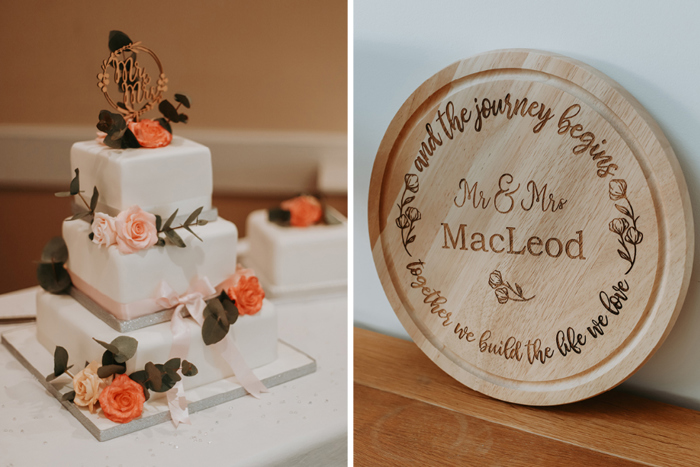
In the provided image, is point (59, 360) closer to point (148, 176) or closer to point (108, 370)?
point (108, 370)

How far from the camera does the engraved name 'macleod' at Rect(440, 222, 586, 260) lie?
2.09 feet

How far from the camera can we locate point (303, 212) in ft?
4.26

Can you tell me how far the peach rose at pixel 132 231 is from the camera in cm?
75

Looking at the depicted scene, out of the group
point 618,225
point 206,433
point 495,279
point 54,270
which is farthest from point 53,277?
point 618,225

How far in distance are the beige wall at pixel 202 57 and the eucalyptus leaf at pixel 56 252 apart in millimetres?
918

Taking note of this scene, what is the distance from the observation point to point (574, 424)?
2.13ft

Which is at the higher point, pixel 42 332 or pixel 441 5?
pixel 441 5

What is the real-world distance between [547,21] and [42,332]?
0.91m

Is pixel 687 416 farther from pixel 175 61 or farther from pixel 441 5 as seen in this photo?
pixel 175 61

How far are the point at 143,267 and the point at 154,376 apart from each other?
0.50 ft

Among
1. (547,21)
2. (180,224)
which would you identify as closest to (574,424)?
(547,21)

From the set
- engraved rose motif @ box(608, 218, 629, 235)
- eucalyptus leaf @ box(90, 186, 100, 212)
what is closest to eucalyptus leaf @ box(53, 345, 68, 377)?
eucalyptus leaf @ box(90, 186, 100, 212)

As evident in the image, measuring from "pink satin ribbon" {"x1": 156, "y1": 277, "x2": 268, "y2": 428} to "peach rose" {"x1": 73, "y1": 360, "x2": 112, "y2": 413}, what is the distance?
0.30ft

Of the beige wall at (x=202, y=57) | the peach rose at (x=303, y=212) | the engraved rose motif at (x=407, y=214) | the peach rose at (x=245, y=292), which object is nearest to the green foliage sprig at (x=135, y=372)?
the peach rose at (x=245, y=292)
